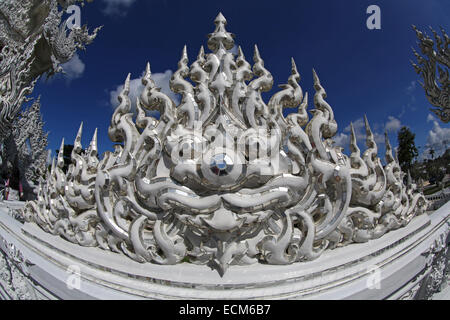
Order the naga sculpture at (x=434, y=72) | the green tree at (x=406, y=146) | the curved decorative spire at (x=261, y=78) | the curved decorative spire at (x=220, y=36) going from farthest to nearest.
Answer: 1. the green tree at (x=406, y=146)
2. the naga sculpture at (x=434, y=72)
3. the curved decorative spire at (x=220, y=36)
4. the curved decorative spire at (x=261, y=78)

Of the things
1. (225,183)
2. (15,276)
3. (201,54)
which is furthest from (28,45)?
(225,183)

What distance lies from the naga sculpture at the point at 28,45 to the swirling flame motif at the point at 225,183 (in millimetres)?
6803

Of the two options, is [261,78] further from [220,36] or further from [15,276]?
[15,276]

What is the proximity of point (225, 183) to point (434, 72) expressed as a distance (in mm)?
8463

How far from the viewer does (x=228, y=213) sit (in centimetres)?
256

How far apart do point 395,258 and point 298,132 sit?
180 cm

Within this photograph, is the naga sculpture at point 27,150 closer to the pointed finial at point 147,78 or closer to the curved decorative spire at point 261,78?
the pointed finial at point 147,78

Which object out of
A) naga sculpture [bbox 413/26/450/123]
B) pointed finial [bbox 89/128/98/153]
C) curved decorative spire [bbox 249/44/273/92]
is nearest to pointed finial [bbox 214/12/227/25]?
curved decorative spire [bbox 249/44/273/92]

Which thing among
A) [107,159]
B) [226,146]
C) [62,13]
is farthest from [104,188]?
[62,13]

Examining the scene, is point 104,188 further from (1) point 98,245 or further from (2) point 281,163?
(2) point 281,163

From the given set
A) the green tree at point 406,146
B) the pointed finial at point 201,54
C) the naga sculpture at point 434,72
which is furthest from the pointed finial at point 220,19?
the green tree at point 406,146

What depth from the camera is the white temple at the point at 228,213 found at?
8.32 feet

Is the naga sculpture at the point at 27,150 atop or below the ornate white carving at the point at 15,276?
atop

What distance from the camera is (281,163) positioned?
9.43 ft
